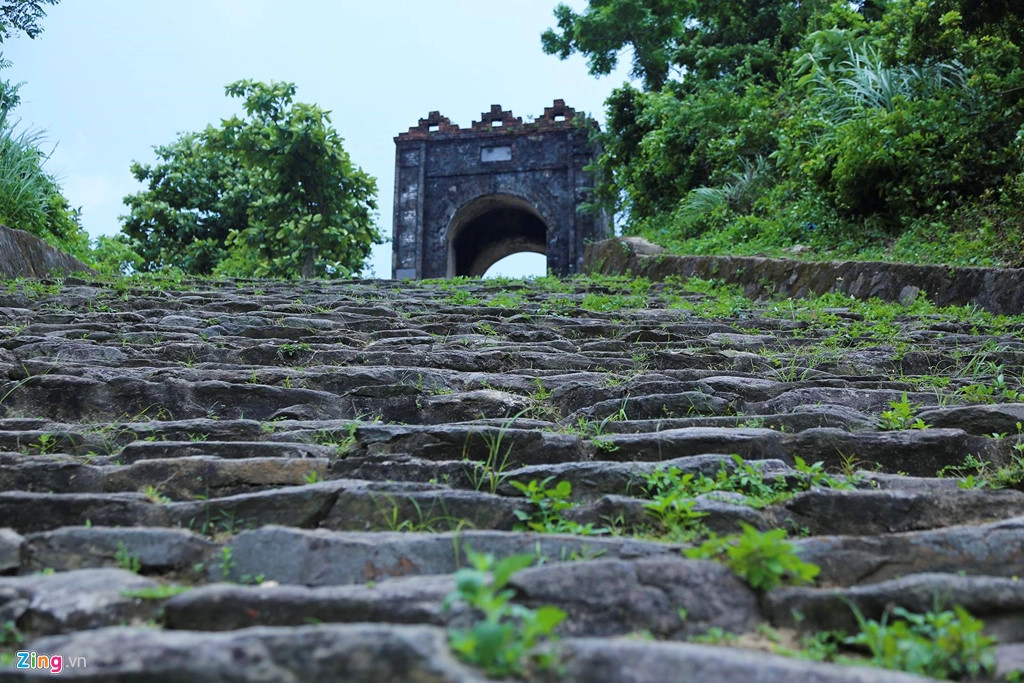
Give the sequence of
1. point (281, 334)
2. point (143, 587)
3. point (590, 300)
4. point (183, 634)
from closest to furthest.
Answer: point (183, 634)
point (143, 587)
point (281, 334)
point (590, 300)

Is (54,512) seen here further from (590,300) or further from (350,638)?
(590,300)

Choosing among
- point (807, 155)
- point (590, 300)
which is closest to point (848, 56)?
point (807, 155)

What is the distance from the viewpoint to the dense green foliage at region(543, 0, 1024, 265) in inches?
309

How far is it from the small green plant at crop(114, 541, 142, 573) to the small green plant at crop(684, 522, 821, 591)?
1.27m

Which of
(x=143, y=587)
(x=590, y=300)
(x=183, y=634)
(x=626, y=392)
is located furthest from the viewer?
(x=590, y=300)

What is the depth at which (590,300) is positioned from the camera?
698cm

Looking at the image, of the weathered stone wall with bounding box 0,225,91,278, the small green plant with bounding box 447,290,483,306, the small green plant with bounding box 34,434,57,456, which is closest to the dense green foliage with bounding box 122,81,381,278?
the weathered stone wall with bounding box 0,225,91,278

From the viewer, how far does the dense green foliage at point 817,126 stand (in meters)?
7.86

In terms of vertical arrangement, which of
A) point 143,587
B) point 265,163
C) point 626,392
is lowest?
point 143,587

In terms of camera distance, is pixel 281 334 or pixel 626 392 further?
pixel 281 334

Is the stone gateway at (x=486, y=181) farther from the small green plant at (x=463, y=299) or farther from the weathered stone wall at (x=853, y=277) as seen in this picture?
the small green plant at (x=463, y=299)

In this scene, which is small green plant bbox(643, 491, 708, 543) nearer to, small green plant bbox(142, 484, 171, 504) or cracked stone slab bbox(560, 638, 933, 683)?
cracked stone slab bbox(560, 638, 933, 683)

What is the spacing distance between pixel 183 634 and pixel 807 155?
10138 mm

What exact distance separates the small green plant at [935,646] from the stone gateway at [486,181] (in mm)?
21140
